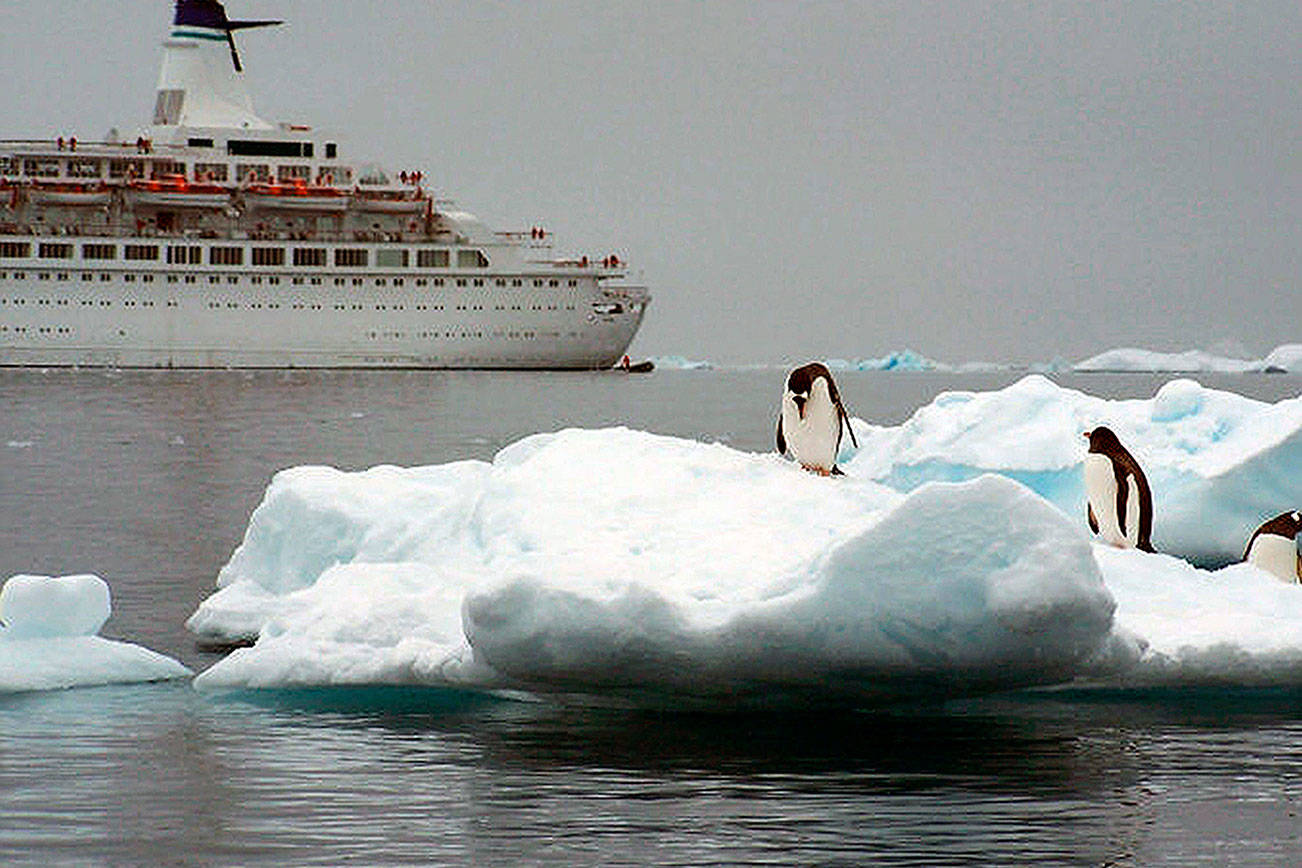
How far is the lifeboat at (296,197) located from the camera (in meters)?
83.0

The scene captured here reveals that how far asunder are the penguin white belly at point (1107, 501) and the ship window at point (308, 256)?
236 feet

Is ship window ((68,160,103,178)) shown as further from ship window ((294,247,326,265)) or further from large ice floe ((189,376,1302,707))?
large ice floe ((189,376,1302,707))

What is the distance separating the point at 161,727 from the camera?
895 centimetres

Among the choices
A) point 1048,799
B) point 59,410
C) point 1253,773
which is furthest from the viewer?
point 59,410

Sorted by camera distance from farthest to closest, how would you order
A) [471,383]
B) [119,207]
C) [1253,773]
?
1. [119,207]
2. [471,383]
3. [1253,773]

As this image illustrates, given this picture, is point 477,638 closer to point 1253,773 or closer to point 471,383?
point 1253,773

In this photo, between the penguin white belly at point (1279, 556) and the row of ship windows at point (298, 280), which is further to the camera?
the row of ship windows at point (298, 280)

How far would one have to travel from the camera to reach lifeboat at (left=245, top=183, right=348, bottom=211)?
83000 mm

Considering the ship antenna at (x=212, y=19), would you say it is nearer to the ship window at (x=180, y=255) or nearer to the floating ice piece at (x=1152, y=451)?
the ship window at (x=180, y=255)

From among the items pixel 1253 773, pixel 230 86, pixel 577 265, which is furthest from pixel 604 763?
pixel 230 86

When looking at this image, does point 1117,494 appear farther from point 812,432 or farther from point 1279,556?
point 812,432

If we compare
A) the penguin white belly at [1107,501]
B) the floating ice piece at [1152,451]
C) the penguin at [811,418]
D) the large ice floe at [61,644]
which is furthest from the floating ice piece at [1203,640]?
the floating ice piece at [1152,451]

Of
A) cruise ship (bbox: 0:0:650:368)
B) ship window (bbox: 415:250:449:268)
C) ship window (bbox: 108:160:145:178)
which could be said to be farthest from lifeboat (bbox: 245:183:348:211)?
ship window (bbox: 108:160:145:178)

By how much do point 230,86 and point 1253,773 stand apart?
86.5 metres
